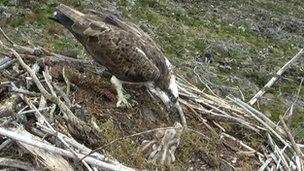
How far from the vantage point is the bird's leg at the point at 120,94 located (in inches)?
319

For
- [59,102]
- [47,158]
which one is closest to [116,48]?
[59,102]

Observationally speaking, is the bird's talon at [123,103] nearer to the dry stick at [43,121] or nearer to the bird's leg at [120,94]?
the bird's leg at [120,94]

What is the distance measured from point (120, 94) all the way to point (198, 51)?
9893 mm

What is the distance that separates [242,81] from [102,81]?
888 centimetres

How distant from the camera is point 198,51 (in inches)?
704

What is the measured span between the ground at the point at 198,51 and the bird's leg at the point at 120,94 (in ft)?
0.26

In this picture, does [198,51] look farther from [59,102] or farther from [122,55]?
[59,102]

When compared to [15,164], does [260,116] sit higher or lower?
lower

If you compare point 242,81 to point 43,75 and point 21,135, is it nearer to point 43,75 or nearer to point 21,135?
point 43,75

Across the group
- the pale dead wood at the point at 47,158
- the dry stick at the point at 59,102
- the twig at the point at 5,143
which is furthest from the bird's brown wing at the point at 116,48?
the twig at the point at 5,143

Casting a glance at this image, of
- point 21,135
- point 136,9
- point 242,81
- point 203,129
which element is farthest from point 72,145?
point 136,9

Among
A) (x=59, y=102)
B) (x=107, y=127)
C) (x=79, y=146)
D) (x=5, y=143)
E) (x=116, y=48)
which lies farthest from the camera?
(x=116, y=48)

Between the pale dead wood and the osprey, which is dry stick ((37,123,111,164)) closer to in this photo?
the pale dead wood

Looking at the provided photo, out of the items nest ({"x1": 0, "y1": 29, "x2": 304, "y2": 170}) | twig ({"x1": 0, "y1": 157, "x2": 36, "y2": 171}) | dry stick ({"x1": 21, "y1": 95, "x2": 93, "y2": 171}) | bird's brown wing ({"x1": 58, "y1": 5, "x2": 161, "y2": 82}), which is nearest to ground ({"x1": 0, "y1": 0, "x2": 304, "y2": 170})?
nest ({"x1": 0, "y1": 29, "x2": 304, "y2": 170})
